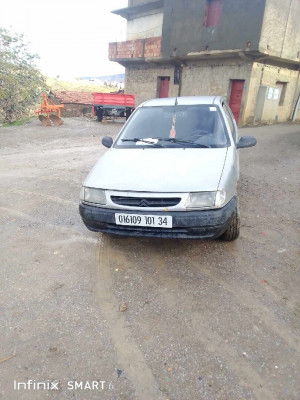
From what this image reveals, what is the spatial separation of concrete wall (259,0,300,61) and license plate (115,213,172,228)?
13.7 metres

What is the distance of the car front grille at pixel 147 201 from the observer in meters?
2.68

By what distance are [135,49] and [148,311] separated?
20.2 meters

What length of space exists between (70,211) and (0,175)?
Answer: 9.58ft

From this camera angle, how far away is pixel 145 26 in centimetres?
1972

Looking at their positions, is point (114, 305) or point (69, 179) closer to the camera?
point (114, 305)

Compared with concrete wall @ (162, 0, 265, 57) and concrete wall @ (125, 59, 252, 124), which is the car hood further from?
concrete wall @ (125, 59, 252, 124)

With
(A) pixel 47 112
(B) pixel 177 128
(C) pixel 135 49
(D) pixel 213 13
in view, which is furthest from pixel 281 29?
(B) pixel 177 128

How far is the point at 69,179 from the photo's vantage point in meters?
5.97

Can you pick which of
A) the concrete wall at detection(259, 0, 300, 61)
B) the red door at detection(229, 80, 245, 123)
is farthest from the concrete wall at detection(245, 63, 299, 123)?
the concrete wall at detection(259, 0, 300, 61)

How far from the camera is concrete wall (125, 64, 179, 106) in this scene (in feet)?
59.8

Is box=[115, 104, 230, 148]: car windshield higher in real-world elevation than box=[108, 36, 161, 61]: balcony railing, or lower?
lower

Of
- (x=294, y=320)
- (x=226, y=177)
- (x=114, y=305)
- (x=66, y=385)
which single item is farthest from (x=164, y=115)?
(x=66, y=385)

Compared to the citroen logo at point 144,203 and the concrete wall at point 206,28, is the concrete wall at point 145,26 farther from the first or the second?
the citroen logo at point 144,203

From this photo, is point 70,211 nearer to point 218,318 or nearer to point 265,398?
point 218,318
